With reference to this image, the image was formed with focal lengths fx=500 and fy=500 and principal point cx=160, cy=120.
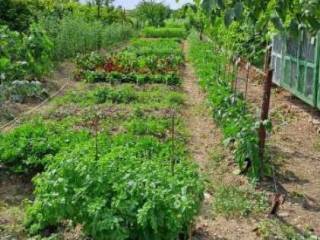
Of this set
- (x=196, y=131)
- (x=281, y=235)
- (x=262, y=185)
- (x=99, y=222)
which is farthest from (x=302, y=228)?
(x=196, y=131)

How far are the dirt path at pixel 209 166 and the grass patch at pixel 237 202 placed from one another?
9 centimetres

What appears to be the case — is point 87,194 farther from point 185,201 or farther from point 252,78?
point 252,78

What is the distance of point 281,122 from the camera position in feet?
31.6

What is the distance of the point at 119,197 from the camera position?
3697 millimetres

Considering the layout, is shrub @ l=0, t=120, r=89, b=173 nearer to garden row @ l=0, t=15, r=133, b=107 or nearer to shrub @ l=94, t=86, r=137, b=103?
garden row @ l=0, t=15, r=133, b=107

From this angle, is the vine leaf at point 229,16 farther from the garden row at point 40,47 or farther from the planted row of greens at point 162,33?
the planted row of greens at point 162,33

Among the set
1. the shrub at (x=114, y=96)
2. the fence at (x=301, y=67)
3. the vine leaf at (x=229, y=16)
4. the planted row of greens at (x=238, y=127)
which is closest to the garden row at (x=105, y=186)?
the planted row of greens at (x=238, y=127)

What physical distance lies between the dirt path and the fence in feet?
6.37

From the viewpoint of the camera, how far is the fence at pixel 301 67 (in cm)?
919

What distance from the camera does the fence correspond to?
919 centimetres

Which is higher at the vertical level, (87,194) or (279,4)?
(279,4)

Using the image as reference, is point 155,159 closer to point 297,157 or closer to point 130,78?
point 297,157

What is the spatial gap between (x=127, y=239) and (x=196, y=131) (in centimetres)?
475

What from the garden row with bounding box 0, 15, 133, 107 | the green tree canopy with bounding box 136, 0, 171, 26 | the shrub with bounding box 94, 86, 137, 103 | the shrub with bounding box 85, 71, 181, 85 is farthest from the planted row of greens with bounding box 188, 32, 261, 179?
the green tree canopy with bounding box 136, 0, 171, 26
